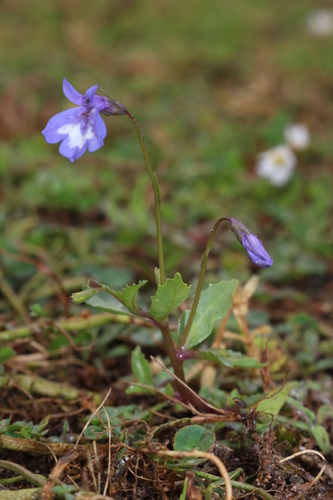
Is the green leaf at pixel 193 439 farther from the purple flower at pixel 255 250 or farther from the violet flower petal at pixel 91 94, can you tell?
the violet flower petal at pixel 91 94

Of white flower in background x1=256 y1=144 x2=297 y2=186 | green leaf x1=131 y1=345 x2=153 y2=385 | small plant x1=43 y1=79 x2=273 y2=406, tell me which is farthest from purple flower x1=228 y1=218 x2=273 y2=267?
white flower in background x1=256 y1=144 x2=297 y2=186

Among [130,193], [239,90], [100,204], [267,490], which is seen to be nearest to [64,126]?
[267,490]

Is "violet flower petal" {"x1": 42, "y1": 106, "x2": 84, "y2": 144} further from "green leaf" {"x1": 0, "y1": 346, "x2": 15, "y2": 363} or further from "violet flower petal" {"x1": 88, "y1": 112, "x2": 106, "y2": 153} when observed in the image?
"green leaf" {"x1": 0, "y1": 346, "x2": 15, "y2": 363}

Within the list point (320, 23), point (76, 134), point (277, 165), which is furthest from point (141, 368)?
point (320, 23)

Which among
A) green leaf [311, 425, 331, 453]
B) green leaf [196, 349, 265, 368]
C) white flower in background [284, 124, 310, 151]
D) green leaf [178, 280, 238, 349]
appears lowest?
green leaf [311, 425, 331, 453]

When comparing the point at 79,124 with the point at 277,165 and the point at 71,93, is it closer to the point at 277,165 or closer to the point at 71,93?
the point at 71,93

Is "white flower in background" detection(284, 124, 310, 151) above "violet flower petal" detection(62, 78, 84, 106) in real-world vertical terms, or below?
below

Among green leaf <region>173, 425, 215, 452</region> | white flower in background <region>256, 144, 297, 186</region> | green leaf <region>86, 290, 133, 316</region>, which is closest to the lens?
green leaf <region>173, 425, 215, 452</region>
